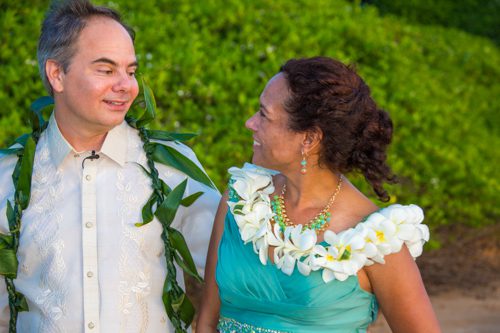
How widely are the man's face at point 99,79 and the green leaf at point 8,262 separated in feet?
1.84

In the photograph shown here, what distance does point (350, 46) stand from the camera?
8.32 m

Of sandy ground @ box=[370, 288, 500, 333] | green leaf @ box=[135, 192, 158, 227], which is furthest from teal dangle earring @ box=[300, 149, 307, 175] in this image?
sandy ground @ box=[370, 288, 500, 333]

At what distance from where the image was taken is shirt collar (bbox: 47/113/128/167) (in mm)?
3178

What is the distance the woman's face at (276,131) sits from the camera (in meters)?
2.94

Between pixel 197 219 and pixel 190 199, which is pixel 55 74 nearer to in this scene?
pixel 190 199

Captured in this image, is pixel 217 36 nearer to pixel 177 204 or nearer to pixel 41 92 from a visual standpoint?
pixel 41 92

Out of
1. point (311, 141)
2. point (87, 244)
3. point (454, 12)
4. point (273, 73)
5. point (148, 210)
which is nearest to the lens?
point (311, 141)

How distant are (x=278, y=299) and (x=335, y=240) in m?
0.32

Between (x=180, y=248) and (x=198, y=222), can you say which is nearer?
(x=180, y=248)

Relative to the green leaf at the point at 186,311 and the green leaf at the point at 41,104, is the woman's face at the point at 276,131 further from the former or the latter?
the green leaf at the point at 41,104

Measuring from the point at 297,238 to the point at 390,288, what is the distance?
389 mm

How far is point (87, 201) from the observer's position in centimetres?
310

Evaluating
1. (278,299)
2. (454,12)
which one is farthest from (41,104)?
(454,12)

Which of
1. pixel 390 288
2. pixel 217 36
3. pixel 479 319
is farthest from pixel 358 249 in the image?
pixel 217 36
